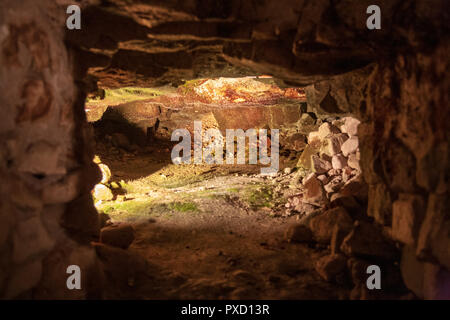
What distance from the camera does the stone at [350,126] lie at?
6.04 meters

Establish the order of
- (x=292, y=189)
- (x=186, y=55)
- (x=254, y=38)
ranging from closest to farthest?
(x=254, y=38)
(x=186, y=55)
(x=292, y=189)

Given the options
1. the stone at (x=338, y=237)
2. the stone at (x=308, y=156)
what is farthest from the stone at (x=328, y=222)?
the stone at (x=308, y=156)

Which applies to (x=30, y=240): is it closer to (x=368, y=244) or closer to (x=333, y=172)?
(x=368, y=244)

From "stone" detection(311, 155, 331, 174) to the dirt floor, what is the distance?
55 cm

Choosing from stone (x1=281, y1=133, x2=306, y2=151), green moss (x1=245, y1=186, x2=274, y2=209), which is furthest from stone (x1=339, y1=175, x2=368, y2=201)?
stone (x1=281, y1=133, x2=306, y2=151)

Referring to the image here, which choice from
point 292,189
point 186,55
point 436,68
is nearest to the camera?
point 436,68

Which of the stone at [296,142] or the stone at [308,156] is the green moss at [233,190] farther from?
the stone at [296,142]

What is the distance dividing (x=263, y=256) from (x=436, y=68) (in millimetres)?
2096

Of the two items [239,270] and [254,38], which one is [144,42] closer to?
[254,38]

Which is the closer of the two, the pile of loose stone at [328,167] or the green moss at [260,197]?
the pile of loose stone at [328,167]

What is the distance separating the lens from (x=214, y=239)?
143 inches
